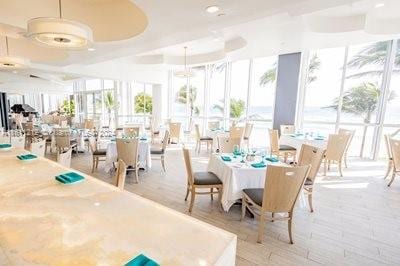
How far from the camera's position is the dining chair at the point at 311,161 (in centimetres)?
315

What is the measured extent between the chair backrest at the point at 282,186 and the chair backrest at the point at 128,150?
2858mm

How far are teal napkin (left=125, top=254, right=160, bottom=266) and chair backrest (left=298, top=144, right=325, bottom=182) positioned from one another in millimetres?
2674

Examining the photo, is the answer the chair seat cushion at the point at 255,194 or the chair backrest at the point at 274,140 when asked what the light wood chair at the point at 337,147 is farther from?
the chair seat cushion at the point at 255,194

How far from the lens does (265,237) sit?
2668 mm

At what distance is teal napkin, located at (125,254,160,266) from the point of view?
83 cm

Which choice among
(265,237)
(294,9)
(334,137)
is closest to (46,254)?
(265,237)

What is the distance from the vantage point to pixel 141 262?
0.84m

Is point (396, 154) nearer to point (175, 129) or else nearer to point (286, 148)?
point (286, 148)

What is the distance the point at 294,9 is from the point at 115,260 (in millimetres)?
3727

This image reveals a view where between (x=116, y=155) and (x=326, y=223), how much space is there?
4.13 meters

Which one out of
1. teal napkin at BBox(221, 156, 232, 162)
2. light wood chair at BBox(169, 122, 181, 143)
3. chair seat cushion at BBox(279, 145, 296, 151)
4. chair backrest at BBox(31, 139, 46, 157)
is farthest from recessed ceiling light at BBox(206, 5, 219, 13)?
light wood chair at BBox(169, 122, 181, 143)

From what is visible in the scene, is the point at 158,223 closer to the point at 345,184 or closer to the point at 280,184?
the point at 280,184

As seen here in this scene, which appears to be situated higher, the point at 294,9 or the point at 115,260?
the point at 294,9

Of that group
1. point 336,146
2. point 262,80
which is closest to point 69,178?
point 336,146
